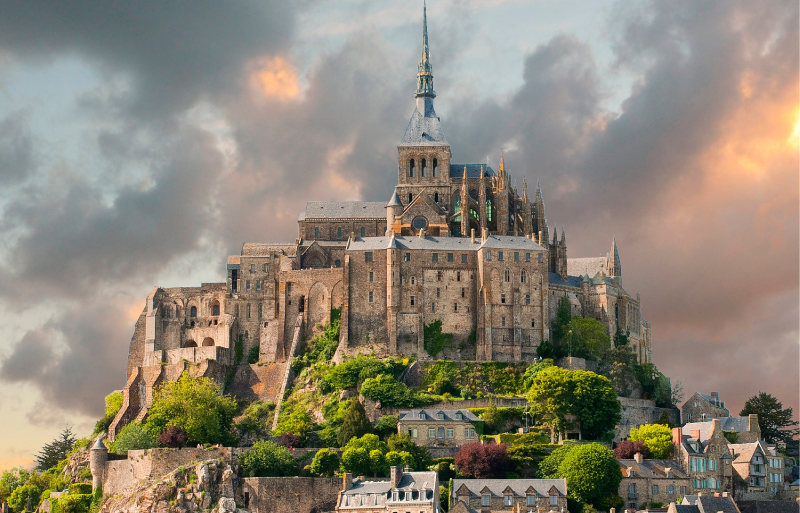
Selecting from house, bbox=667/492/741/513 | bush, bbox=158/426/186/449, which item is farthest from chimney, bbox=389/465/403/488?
bush, bbox=158/426/186/449

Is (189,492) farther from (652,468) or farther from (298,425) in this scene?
(652,468)

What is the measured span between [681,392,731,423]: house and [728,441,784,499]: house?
9336mm

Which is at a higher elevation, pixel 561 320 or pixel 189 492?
pixel 561 320

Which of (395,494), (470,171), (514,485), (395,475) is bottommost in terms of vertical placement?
(395,494)

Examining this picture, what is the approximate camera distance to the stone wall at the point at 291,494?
85.5 meters

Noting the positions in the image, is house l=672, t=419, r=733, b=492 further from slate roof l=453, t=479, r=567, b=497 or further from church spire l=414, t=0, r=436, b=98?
church spire l=414, t=0, r=436, b=98

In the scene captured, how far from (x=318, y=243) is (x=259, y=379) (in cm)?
1408

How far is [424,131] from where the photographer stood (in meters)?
122

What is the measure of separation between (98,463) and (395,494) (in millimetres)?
22861

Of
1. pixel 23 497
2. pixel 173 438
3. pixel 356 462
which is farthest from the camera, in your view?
pixel 23 497

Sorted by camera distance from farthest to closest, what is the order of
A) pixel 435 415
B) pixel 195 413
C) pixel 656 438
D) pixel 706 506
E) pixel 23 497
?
pixel 23 497 < pixel 435 415 < pixel 195 413 < pixel 656 438 < pixel 706 506

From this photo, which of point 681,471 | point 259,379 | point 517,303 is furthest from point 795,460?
point 259,379

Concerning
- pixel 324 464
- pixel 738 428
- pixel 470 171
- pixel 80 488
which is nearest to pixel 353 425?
pixel 324 464

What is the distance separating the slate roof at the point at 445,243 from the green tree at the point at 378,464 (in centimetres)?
2454
